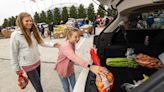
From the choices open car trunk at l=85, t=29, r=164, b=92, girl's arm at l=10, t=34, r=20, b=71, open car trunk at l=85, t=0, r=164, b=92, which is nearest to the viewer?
open car trunk at l=85, t=0, r=164, b=92

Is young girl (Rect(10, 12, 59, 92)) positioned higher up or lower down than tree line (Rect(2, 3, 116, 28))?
higher up

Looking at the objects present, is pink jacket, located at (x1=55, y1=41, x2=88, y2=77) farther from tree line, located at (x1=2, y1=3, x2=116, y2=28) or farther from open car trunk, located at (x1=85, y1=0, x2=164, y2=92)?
tree line, located at (x1=2, y1=3, x2=116, y2=28)

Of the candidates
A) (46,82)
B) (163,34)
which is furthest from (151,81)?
(46,82)

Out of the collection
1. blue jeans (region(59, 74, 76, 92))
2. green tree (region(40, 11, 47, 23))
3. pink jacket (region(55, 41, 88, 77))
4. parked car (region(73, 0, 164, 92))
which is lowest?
green tree (region(40, 11, 47, 23))

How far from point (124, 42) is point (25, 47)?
4.44 ft

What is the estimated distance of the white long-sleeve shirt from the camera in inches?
136

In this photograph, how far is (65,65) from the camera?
137 inches

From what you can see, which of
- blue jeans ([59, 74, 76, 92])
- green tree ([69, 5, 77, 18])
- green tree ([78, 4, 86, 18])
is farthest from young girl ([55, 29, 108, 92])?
green tree ([69, 5, 77, 18])

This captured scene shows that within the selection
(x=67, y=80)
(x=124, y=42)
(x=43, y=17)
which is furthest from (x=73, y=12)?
(x=124, y=42)

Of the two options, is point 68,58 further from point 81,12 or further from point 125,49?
point 81,12

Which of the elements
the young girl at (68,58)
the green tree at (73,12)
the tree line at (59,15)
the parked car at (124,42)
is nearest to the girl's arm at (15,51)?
the young girl at (68,58)

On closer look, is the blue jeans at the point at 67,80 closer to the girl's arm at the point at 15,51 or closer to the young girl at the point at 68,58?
the young girl at the point at 68,58

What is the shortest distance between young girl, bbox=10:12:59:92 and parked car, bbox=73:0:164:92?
3.18ft

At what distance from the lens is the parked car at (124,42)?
1903mm
